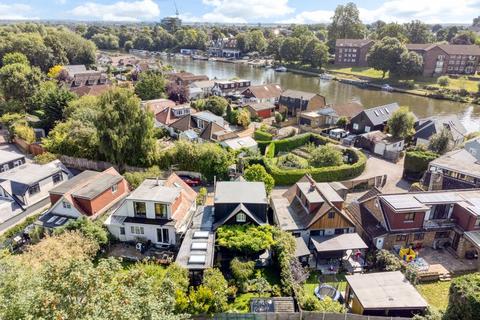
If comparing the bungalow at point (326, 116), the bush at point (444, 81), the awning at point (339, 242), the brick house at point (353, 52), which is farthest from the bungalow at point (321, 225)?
the brick house at point (353, 52)

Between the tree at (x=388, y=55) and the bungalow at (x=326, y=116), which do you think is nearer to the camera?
the bungalow at (x=326, y=116)

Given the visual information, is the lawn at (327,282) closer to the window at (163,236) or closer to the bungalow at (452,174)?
the window at (163,236)

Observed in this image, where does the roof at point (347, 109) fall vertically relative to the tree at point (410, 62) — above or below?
below

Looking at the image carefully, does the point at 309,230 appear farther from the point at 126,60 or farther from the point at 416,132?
the point at 126,60

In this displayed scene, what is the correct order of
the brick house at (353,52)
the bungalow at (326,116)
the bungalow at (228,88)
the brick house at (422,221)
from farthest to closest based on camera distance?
1. the brick house at (353,52)
2. the bungalow at (228,88)
3. the bungalow at (326,116)
4. the brick house at (422,221)

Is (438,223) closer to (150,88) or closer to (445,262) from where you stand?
(445,262)

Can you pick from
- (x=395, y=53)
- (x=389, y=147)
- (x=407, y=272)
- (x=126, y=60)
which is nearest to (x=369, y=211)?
(x=407, y=272)
